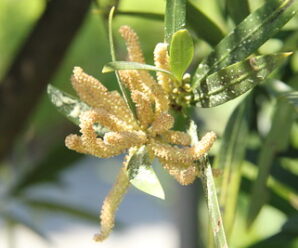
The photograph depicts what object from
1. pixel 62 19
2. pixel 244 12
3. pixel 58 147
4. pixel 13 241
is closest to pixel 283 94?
pixel 244 12

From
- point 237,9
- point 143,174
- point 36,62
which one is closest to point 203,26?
point 237,9

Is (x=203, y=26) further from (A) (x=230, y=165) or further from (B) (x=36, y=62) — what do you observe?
(B) (x=36, y=62)

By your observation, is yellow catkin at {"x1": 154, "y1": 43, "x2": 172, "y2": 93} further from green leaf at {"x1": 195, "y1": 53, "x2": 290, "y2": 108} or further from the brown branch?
the brown branch

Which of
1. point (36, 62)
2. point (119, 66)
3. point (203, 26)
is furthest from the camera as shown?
point (36, 62)

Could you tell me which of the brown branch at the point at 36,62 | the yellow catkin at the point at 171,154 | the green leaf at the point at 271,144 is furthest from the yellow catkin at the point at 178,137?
the brown branch at the point at 36,62

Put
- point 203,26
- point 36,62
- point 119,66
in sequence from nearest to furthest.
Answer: point 119,66 < point 203,26 < point 36,62

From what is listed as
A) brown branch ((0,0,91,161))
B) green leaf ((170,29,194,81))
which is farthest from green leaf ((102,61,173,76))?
brown branch ((0,0,91,161))
